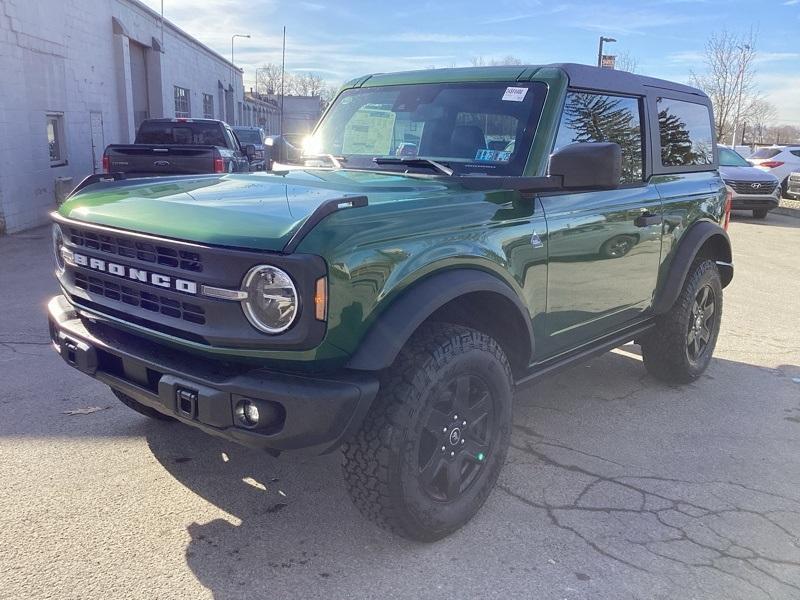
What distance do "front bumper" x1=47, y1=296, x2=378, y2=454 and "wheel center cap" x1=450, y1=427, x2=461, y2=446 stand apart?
0.57m

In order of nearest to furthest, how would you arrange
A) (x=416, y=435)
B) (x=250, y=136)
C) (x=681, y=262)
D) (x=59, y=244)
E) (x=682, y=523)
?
(x=416, y=435) < (x=682, y=523) < (x=59, y=244) < (x=681, y=262) < (x=250, y=136)

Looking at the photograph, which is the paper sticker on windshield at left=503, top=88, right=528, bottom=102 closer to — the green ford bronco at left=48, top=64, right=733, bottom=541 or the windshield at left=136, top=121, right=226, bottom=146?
the green ford bronco at left=48, top=64, right=733, bottom=541

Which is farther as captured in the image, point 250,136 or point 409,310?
point 250,136

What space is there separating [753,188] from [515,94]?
14.6m

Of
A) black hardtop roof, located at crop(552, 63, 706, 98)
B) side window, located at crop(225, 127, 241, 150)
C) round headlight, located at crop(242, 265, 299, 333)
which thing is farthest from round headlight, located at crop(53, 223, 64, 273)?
side window, located at crop(225, 127, 241, 150)

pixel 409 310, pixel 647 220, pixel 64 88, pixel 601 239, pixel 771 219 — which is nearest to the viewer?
pixel 409 310

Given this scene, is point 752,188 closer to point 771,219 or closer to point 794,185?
point 771,219

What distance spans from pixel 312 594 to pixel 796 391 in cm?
406

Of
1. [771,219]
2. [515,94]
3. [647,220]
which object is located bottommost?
[771,219]

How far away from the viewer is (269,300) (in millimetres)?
2430

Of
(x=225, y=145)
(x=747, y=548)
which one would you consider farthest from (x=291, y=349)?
(x=225, y=145)

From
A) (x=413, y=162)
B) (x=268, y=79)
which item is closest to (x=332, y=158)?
(x=413, y=162)

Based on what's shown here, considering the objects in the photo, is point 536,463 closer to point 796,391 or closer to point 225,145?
point 796,391

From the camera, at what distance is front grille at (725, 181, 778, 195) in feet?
52.1
